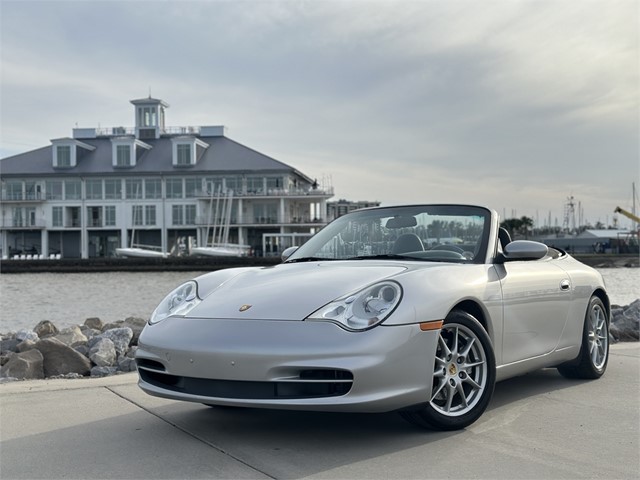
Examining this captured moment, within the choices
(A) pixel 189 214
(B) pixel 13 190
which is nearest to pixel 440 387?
(A) pixel 189 214

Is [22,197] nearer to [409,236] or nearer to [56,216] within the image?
[56,216]

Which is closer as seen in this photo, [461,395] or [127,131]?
[461,395]

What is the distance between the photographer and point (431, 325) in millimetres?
3844

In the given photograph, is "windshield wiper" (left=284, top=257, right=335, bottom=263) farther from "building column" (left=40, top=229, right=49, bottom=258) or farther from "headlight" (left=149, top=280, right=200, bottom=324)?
"building column" (left=40, top=229, right=49, bottom=258)

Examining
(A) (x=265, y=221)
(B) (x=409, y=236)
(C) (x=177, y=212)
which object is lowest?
(B) (x=409, y=236)

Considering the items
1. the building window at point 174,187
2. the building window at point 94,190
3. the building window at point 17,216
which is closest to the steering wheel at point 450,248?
the building window at point 174,187

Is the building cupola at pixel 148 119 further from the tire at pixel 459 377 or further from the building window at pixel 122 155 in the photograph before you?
the tire at pixel 459 377

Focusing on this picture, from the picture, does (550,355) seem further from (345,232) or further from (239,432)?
(239,432)

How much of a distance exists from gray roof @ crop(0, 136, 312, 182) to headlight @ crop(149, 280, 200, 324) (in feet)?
218

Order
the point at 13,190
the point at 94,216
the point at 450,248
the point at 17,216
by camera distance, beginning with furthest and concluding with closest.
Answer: the point at 17,216, the point at 94,216, the point at 13,190, the point at 450,248

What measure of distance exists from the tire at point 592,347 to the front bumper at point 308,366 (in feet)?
7.69

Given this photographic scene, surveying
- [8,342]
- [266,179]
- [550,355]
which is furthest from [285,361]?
[266,179]

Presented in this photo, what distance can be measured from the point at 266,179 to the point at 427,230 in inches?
2623

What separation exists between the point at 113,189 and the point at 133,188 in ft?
7.20
